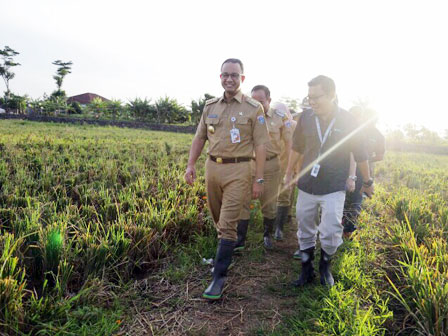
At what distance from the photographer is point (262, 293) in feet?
9.05

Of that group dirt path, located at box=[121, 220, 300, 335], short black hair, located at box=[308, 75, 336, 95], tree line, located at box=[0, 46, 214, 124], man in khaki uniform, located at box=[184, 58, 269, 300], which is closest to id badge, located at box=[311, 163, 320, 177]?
man in khaki uniform, located at box=[184, 58, 269, 300]

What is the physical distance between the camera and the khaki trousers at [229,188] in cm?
281

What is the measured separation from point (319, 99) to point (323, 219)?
3.41 ft

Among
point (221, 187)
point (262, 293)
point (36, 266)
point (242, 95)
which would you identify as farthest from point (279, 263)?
point (36, 266)

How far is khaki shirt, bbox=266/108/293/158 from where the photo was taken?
3971 millimetres

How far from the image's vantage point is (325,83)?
8.78ft

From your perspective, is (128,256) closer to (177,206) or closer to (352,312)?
(177,206)

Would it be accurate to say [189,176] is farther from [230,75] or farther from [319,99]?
[319,99]

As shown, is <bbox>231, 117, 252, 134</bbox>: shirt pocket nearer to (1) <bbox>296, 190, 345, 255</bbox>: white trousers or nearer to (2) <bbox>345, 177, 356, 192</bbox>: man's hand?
(1) <bbox>296, 190, 345, 255</bbox>: white trousers

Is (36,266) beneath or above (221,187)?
beneath

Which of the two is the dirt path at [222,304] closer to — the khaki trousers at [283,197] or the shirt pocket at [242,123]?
the khaki trousers at [283,197]

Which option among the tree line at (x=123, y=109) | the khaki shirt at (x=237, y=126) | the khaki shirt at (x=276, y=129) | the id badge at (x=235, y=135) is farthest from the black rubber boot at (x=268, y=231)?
the tree line at (x=123, y=109)

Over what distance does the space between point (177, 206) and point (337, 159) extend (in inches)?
81.5

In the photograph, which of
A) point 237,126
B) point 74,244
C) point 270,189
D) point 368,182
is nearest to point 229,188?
point 237,126
